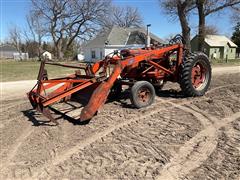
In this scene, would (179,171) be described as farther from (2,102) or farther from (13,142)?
(2,102)

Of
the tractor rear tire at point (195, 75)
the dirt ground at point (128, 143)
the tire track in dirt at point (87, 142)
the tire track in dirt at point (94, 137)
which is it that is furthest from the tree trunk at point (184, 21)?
the tire track in dirt at point (87, 142)

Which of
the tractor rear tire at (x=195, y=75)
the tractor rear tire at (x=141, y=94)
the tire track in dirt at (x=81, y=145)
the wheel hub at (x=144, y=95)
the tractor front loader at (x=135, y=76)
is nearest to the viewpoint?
the tire track in dirt at (x=81, y=145)

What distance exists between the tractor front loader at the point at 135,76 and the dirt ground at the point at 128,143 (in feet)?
1.37

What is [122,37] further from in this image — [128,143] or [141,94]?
[128,143]

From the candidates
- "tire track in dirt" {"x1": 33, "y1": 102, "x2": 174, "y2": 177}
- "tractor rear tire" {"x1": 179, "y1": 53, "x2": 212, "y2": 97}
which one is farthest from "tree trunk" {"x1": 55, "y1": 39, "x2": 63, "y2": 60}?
"tire track in dirt" {"x1": 33, "y1": 102, "x2": 174, "y2": 177}

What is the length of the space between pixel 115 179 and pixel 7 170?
164 cm

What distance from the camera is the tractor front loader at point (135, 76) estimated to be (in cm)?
608

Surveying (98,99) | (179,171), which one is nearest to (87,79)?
(98,99)

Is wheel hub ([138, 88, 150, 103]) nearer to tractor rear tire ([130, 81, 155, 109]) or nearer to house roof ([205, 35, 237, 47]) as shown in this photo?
tractor rear tire ([130, 81, 155, 109])

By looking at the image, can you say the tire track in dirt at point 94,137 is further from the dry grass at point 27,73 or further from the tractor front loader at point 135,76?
the dry grass at point 27,73

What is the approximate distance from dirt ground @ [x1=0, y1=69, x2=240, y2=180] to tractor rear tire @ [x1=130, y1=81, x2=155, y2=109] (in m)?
0.16

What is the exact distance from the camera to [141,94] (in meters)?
6.85

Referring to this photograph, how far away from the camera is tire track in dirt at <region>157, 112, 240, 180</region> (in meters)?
3.81

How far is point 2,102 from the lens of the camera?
345 inches
